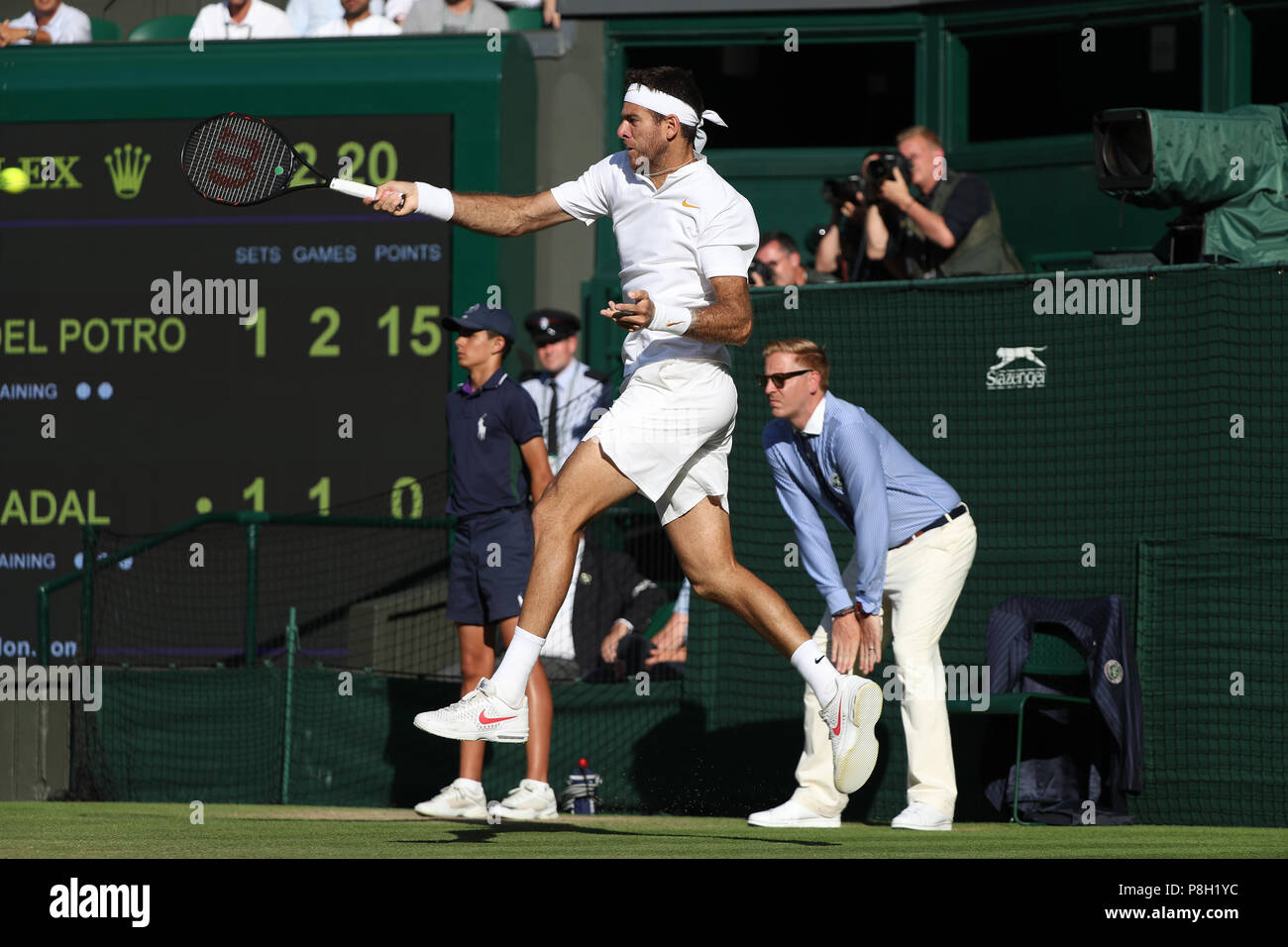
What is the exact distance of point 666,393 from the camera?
250 inches

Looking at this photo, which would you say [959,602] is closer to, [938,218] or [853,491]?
[853,491]

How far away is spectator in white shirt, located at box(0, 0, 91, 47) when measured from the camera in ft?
43.0

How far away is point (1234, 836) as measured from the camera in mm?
7523

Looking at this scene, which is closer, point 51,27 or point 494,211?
point 494,211

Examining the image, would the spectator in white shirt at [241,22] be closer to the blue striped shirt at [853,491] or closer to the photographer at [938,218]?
the photographer at [938,218]

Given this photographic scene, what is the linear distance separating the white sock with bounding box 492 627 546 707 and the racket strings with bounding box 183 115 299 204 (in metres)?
2.08

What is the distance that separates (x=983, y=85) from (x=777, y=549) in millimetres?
4409

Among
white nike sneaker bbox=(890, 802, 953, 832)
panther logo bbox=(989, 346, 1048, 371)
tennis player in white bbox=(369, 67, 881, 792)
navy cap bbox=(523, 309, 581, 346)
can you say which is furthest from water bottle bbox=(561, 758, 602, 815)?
tennis player in white bbox=(369, 67, 881, 792)

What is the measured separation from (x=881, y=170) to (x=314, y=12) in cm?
455

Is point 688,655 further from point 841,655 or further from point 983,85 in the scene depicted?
point 983,85

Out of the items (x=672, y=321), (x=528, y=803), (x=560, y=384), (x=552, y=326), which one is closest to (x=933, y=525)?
(x=528, y=803)

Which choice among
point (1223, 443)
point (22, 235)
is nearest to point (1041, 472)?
point (1223, 443)

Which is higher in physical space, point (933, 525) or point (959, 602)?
point (933, 525)

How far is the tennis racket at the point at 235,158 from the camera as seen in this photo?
713 cm
